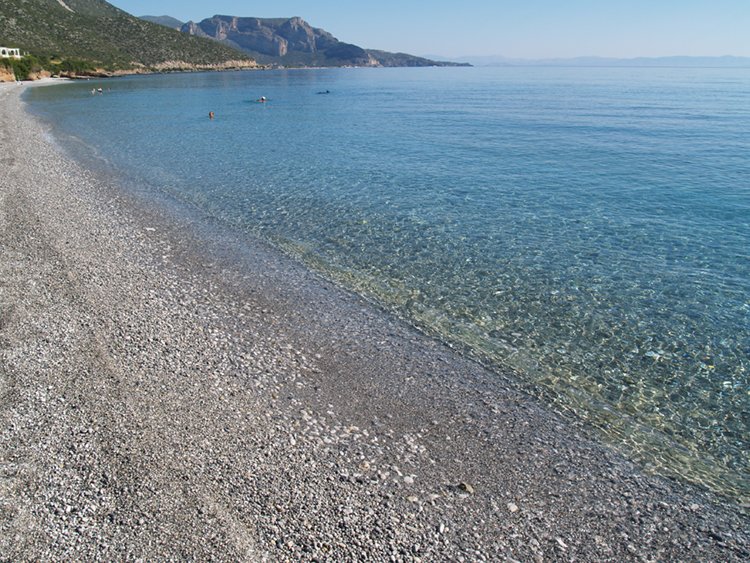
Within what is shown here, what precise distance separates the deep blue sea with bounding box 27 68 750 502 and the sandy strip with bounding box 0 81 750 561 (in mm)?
1420

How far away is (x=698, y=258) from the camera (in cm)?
1784

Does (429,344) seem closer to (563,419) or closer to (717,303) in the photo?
(563,419)

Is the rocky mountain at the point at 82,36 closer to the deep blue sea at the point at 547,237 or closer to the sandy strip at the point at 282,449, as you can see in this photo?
the deep blue sea at the point at 547,237

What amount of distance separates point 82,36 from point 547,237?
7401 inches

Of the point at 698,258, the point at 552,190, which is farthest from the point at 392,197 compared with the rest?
the point at 698,258

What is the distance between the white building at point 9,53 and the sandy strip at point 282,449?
126960 mm

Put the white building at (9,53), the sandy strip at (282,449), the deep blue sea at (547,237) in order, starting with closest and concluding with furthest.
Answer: the sandy strip at (282,449) → the deep blue sea at (547,237) → the white building at (9,53)

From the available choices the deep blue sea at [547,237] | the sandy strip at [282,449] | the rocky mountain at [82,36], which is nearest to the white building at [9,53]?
the rocky mountain at [82,36]

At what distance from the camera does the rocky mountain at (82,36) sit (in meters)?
140

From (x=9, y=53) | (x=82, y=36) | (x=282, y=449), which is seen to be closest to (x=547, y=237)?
(x=282, y=449)

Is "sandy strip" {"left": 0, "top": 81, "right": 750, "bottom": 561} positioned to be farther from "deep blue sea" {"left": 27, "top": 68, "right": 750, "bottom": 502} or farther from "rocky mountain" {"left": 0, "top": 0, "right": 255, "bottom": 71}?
"rocky mountain" {"left": 0, "top": 0, "right": 255, "bottom": 71}

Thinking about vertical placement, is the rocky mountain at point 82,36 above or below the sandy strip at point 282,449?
above

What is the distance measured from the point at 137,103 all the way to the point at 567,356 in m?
77.9

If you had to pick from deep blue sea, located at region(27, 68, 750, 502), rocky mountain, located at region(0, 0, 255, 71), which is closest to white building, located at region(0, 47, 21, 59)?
rocky mountain, located at region(0, 0, 255, 71)
